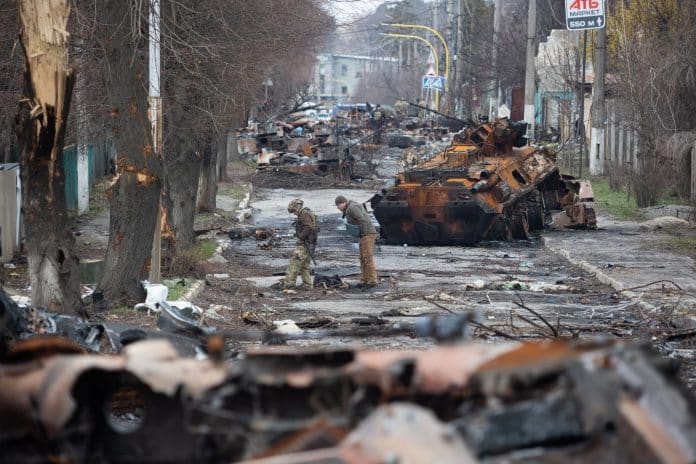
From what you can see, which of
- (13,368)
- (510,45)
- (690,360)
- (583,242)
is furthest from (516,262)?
(510,45)

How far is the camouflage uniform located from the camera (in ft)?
57.7

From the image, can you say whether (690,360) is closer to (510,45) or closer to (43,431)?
(43,431)

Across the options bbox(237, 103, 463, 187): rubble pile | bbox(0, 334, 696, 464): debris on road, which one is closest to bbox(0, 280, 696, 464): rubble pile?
bbox(0, 334, 696, 464): debris on road

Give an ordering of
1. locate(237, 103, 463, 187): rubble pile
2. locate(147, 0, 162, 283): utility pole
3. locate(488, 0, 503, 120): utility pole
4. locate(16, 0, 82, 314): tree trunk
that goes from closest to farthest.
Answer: locate(16, 0, 82, 314): tree trunk
locate(147, 0, 162, 283): utility pole
locate(237, 103, 463, 187): rubble pile
locate(488, 0, 503, 120): utility pole

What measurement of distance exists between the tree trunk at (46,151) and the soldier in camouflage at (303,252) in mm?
6676

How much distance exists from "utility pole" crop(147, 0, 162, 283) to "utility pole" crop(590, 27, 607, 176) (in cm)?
1917

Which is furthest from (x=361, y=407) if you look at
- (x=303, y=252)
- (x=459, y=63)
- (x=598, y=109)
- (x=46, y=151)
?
(x=459, y=63)

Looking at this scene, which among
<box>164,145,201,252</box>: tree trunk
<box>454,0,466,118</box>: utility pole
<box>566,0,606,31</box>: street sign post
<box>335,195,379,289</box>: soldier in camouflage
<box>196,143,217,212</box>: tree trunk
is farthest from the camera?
<box>454,0,466,118</box>: utility pole

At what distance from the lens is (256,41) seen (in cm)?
1848

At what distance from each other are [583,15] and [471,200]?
327 inches

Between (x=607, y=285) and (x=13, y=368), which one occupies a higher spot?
(x=13, y=368)

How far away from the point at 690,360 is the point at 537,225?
621 inches

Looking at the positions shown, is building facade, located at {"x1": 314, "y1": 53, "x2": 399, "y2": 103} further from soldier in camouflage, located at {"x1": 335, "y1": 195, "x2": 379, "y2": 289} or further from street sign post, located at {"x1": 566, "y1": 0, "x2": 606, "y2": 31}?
soldier in camouflage, located at {"x1": 335, "y1": 195, "x2": 379, "y2": 289}

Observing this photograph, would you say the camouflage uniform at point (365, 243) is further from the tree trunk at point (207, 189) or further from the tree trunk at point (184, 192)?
the tree trunk at point (207, 189)
